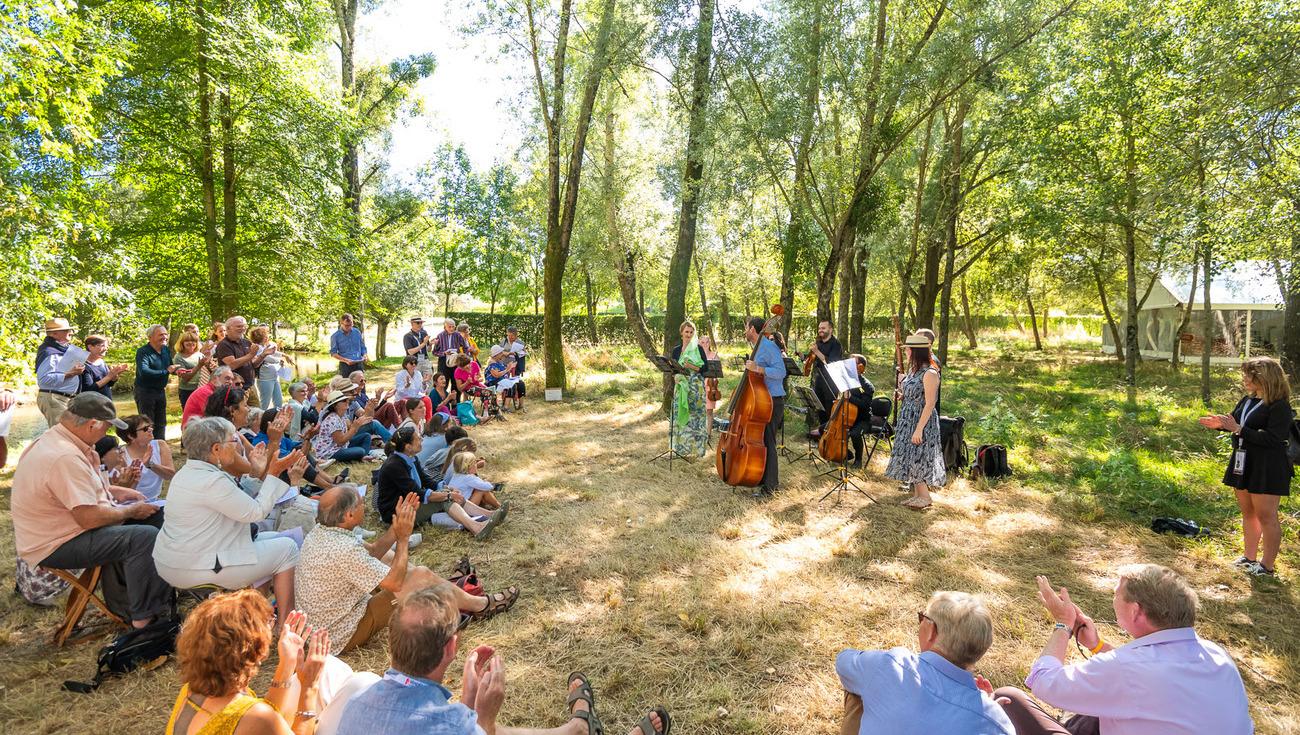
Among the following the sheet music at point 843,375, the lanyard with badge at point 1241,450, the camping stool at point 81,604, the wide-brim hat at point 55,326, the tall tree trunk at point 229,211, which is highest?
the tall tree trunk at point 229,211

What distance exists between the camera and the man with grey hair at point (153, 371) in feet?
24.2

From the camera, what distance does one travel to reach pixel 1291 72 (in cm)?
548

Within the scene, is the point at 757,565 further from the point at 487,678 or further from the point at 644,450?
the point at 644,450

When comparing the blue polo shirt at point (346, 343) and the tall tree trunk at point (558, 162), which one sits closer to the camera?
the blue polo shirt at point (346, 343)

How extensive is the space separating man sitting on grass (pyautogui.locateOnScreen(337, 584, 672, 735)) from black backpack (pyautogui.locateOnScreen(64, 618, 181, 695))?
8.12 feet

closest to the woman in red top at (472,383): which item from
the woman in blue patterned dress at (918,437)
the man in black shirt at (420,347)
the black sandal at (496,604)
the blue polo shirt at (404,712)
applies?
the man in black shirt at (420,347)

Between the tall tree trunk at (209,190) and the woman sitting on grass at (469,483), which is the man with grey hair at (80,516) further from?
the tall tree trunk at (209,190)

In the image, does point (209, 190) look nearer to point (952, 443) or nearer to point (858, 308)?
point (952, 443)

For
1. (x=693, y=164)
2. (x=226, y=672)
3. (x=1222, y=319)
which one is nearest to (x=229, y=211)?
(x=693, y=164)

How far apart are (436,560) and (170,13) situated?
11.2 m

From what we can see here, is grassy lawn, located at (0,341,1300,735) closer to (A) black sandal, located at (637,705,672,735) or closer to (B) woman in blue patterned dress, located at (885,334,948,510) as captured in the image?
(A) black sandal, located at (637,705,672,735)

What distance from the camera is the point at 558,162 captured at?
1282 centimetres

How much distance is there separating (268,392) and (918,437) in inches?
360

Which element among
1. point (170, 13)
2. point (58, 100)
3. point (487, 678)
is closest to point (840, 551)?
point (487, 678)
